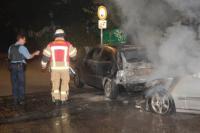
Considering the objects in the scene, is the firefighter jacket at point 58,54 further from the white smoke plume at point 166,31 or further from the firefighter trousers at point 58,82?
the white smoke plume at point 166,31

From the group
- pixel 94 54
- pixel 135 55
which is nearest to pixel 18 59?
pixel 94 54

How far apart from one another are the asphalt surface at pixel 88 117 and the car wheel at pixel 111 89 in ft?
0.55

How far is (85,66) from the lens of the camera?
14555 millimetres

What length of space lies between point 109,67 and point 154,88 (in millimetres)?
2598

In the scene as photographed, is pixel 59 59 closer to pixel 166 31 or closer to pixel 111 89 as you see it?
pixel 111 89

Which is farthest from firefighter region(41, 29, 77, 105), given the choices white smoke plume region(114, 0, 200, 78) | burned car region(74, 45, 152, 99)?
white smoke plume region(114, 0, 200, 78)

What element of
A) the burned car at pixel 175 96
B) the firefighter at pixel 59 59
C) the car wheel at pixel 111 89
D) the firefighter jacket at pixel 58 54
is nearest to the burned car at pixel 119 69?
the car wheel at pixel 111 89

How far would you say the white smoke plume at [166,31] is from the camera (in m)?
10.3

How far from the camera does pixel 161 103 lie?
10.0m

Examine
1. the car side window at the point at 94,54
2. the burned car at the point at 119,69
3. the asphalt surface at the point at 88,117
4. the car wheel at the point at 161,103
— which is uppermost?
the car side window at the point at 94,54

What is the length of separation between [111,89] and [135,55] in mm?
1167

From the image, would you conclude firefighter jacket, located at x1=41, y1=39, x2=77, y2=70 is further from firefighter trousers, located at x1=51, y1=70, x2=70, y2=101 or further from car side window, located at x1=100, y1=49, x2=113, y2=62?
car side window, located at x1=100, y1=49, x2=113, y2=62

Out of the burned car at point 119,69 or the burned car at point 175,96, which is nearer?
the burned car at point 175,96

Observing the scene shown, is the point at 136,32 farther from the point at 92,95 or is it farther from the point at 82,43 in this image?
the point at 82,43
